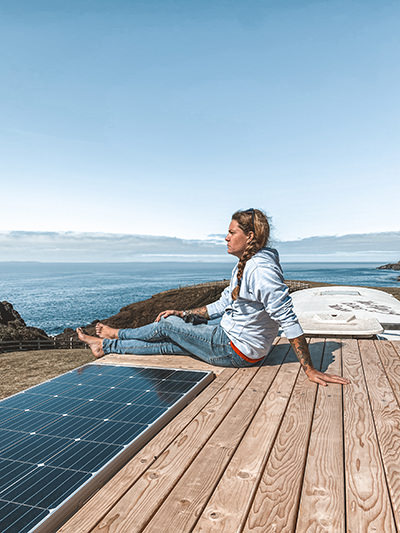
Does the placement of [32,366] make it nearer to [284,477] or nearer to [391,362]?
[391,362]

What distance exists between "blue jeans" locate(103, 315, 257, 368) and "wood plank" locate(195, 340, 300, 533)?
914mm

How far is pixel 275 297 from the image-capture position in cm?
381

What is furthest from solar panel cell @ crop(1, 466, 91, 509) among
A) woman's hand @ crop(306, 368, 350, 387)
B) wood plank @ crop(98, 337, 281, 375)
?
woman's hand @ crop(306, 368, 350, 387)

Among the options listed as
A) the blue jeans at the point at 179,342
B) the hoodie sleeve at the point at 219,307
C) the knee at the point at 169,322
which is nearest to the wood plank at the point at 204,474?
the blue jeans at the point at 179,342

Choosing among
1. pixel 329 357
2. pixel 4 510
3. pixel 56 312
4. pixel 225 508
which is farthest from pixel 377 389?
pixel 56 312

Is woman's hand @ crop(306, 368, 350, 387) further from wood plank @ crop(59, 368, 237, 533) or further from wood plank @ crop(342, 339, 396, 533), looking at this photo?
wood plank @ crop(59, 368, 237, 533)

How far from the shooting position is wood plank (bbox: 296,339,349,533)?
183cm

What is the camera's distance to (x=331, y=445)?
257 centimetres

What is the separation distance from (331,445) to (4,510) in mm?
2028

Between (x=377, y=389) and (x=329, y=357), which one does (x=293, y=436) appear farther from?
(x=329, y=357)

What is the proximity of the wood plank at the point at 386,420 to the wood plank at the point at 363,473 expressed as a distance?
38mm

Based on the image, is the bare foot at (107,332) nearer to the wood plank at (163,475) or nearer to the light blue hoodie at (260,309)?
the light blue hoodie at (260,309)

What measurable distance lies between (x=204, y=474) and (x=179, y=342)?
2.49m

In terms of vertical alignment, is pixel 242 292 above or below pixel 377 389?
above
